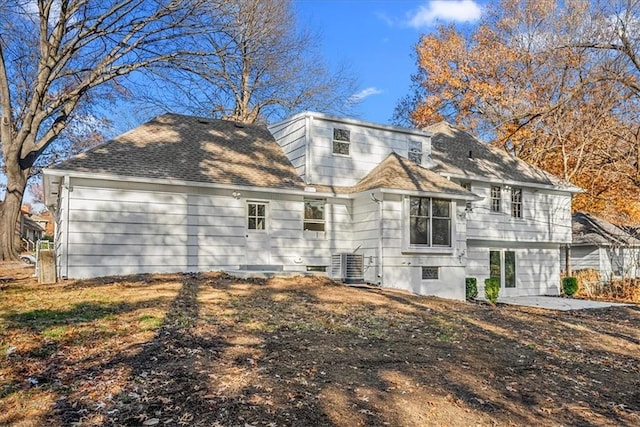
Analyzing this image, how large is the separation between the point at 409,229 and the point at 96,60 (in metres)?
11.4

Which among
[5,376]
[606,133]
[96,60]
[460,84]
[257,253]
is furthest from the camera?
[460,84]

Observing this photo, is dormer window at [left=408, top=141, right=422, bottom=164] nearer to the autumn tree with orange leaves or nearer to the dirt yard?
the autumn tree with orange leaves

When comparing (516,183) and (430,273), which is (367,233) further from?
(516,183)

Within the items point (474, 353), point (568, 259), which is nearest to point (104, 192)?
point (474, 353)

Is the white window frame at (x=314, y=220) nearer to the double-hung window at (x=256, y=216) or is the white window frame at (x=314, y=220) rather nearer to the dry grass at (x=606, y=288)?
the double-hung window at (x=256, y=216)

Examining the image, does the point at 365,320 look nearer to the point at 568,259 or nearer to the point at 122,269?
the point at 122,269

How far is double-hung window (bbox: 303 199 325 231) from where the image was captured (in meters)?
14.9

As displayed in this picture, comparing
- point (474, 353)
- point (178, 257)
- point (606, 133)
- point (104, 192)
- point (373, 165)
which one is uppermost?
point (606, 133)

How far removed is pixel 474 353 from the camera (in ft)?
22.4

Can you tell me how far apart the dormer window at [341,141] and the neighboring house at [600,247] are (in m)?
14.1

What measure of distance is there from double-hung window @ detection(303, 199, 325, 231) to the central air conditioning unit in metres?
1.12

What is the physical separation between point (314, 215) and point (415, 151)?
4577 mm

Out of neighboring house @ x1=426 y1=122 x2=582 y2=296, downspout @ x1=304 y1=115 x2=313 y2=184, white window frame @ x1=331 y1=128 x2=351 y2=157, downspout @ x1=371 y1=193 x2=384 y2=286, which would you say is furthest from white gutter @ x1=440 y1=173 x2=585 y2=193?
downspout @ x1=304 y1=115 x2=313 y2=184

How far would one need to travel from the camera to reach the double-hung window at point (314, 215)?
14.9 meters
